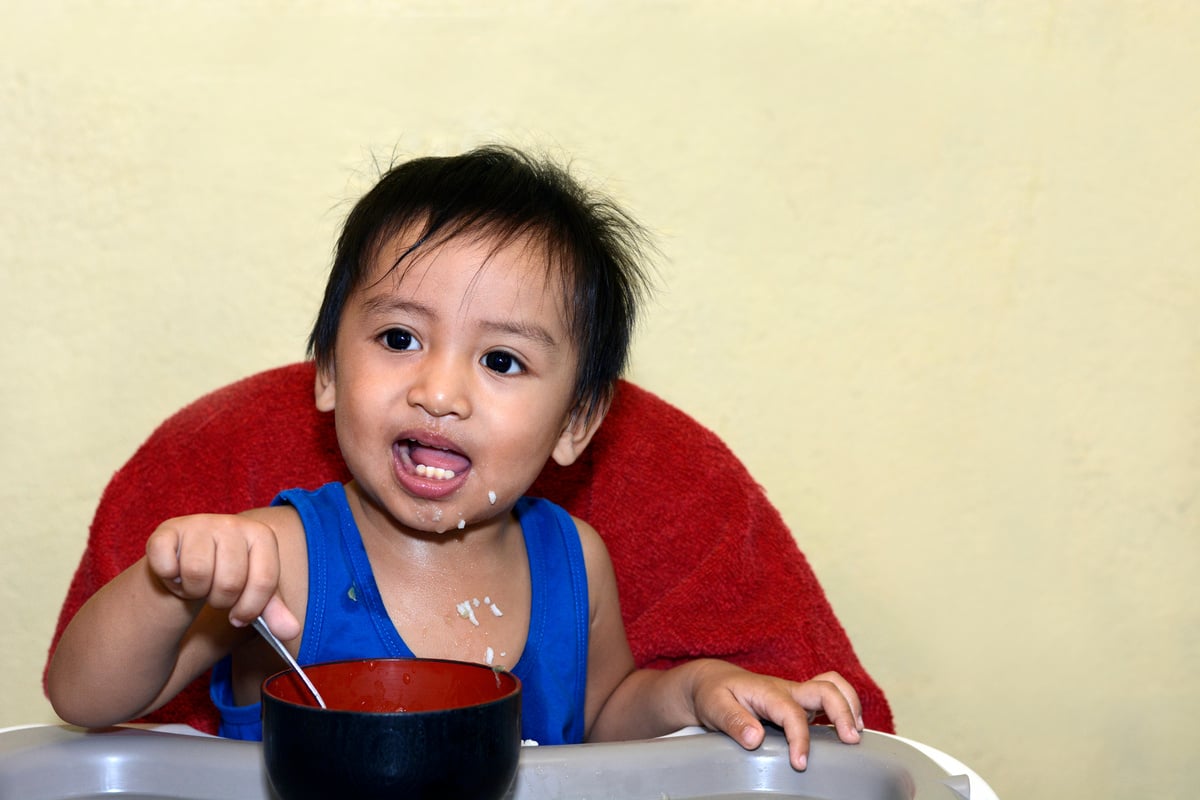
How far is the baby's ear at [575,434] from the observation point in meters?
1.07

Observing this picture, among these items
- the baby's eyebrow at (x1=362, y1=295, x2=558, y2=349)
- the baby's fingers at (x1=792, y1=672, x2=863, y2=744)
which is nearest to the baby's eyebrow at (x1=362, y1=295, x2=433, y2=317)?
the baby's eyebrow at (x1=362, y1=295, x2=558, y2=349)

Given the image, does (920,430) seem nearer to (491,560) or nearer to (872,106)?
(872,106)

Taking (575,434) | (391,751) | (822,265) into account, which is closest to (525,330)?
(575,434)

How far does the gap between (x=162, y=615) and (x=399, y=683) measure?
168mm

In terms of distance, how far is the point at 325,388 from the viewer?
3.34 feet

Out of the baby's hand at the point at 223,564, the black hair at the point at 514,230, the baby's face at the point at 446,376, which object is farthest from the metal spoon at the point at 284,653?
the black hair at the point at 514,230

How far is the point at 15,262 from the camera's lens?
61.1 inches

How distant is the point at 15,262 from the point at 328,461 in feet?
2.01

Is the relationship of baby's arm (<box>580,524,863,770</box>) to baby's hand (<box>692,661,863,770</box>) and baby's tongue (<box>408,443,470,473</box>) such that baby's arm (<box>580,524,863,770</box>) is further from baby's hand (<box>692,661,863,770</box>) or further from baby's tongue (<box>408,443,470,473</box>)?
baby's tongue (<box>408,443,470,473</box>)

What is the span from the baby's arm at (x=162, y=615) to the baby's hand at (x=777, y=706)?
1.11ft

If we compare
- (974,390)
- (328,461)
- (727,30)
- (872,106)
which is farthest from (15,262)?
(974,390)

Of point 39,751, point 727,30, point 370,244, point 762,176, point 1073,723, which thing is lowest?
point 1073,723

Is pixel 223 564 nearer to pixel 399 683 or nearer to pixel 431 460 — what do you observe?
pixel 399 683

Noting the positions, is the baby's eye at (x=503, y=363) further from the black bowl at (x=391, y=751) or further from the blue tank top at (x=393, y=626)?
the black bowl at (x=391, y=751)
